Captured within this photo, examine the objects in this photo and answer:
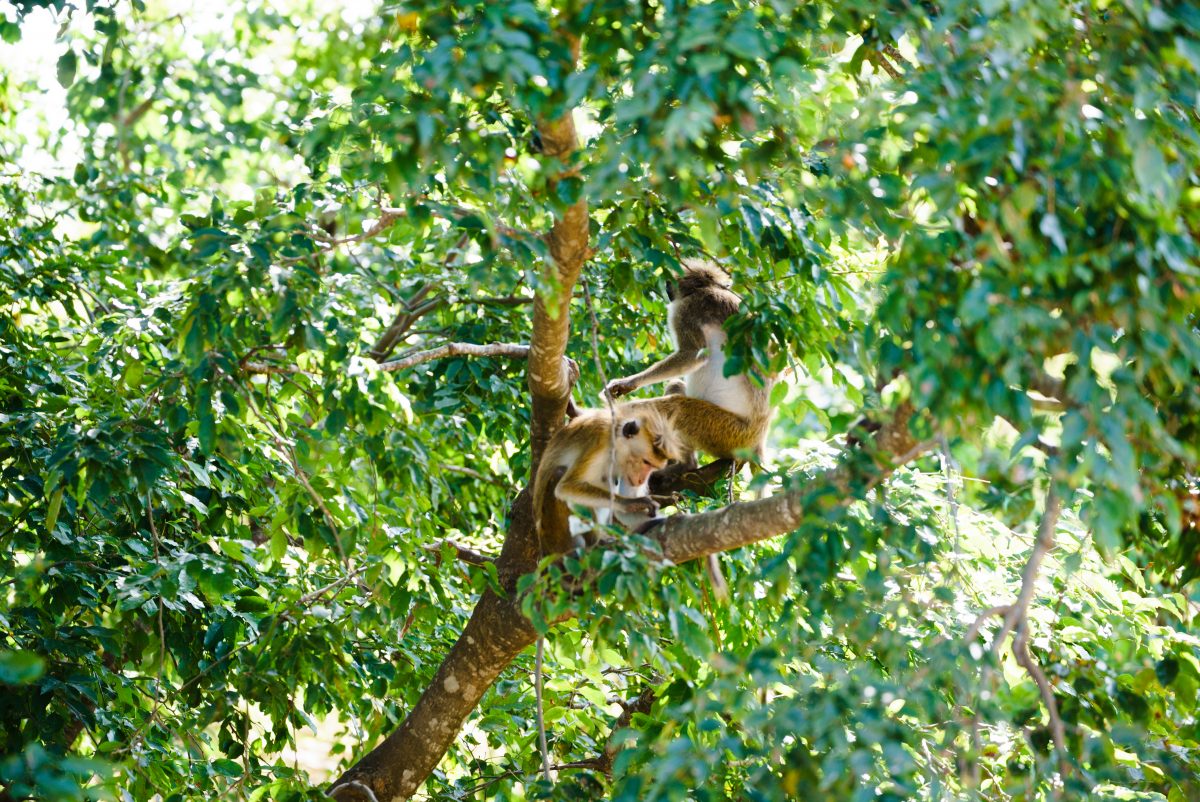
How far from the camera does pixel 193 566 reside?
3.71 meters

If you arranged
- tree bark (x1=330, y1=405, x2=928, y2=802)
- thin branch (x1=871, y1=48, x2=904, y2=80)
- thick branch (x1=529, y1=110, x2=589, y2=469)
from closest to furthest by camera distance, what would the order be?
thick branch (x1=529, y1=110, x2=589, y2=469) → thin branch (x1=871, y1=48, x2=904, y2=80) → tree bark (x1=330, y1=405, x2=928, y2=802)

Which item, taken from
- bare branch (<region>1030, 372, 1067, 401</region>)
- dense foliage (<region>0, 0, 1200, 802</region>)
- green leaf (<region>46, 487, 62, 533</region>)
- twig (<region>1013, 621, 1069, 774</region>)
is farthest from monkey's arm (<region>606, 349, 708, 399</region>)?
bare branch (<region>1030, 372, 1067, 401</region>)

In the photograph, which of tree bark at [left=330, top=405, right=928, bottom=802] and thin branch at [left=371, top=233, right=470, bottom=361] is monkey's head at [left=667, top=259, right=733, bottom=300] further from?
tree bark at [left=330, top=405, right=928, bottom=802]

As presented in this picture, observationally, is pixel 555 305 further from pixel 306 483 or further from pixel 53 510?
pixel 53 510

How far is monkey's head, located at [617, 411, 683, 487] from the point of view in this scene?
14.8ft

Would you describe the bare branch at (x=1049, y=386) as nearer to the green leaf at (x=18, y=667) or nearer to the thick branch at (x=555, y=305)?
the thick branch at (x=555, y=305)

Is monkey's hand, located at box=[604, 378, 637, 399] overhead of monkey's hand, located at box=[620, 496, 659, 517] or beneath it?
overhead

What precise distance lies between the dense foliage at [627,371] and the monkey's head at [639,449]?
0.95 ft

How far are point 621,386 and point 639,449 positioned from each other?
680mm

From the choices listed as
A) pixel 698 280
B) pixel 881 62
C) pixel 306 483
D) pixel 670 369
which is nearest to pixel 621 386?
pixel 670 369

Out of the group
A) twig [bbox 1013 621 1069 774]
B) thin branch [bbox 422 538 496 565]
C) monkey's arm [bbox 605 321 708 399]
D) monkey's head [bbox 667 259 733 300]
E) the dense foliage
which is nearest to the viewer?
the dense foliage

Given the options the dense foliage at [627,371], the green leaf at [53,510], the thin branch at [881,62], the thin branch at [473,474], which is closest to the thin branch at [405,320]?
the dense foliage at [627,371]

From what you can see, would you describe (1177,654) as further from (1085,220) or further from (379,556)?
(379,556)

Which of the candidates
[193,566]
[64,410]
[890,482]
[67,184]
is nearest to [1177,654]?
[890,482]
